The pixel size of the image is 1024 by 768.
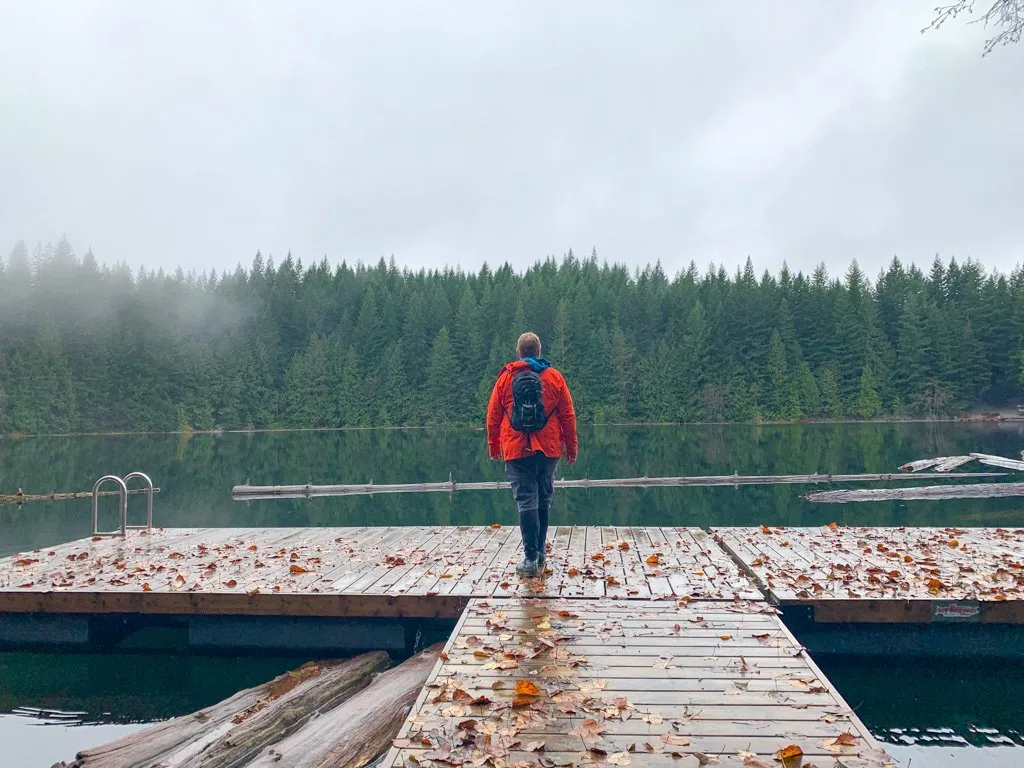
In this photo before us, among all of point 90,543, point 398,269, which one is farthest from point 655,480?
point 398,269

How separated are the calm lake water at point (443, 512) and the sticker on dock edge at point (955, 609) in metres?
0.84

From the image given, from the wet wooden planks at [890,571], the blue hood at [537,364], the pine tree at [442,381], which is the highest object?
the pine tree at [442,381]

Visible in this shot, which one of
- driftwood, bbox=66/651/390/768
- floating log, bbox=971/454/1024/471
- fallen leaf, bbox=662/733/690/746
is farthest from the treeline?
fallen leaf, bbox=662/733/690/746

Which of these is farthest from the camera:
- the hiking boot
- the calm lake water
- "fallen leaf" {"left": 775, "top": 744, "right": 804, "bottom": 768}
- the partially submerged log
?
the partially submerged log

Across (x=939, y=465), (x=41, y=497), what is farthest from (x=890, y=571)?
(x=41, y=497)

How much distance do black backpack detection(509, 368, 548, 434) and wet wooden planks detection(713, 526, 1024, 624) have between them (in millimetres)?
2361

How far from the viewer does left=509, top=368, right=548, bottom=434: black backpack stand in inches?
241

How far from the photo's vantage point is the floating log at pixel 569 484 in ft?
72.8

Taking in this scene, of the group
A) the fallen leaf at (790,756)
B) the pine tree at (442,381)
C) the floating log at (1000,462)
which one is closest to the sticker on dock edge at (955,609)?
the fallen leaf at (790,756)

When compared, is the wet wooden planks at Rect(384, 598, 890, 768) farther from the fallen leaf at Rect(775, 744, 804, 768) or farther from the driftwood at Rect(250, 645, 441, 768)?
the driftwood at Rect(250, 645, 441, 768)

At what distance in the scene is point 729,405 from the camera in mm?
70688

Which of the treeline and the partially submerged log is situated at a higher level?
the treeline

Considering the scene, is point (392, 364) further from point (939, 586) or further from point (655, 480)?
point (939, 586)

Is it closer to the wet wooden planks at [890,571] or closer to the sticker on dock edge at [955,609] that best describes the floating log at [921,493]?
the wet wooden planks at [890,571]
